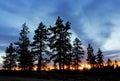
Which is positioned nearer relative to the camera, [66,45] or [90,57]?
[66,45]

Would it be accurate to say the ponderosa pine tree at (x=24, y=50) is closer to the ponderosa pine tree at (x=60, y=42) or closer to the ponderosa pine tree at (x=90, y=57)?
the ponderosa pine tree at (x=60, y=42)

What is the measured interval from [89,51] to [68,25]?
3397cm

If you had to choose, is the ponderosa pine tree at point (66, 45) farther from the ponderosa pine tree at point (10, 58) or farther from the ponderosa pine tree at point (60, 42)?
the ponderosa pine tree at point (10, 58)

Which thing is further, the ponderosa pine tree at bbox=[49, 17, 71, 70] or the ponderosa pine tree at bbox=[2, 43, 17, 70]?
the ponderosa pine tree at bbox=[2, 43, 17, 70]

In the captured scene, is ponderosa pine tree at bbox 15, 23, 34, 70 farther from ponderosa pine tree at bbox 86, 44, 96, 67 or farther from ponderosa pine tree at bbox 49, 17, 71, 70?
ponderosa pine tree at bbox 86, 44, 96, 67

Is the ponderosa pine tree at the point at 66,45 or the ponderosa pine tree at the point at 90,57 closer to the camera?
the ponderosa pine tree at the point at 66,45

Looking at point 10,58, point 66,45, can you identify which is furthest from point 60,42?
point 10,58

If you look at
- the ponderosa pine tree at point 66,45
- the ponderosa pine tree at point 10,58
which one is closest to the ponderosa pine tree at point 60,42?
the ponderosa pine tree at point 66,45

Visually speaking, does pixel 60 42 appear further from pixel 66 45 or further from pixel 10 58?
pixel 10 58

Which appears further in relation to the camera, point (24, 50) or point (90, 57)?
point (90, 57)

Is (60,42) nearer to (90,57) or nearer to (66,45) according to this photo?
(66,45)

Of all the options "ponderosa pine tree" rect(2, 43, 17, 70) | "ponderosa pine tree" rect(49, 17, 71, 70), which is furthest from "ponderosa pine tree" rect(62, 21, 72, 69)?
"ponderosa pine tree" rect(2, 43, 17, 70)

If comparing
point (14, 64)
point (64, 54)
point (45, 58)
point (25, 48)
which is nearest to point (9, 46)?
point (14, 64)

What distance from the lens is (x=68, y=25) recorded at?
65062 millimetres
